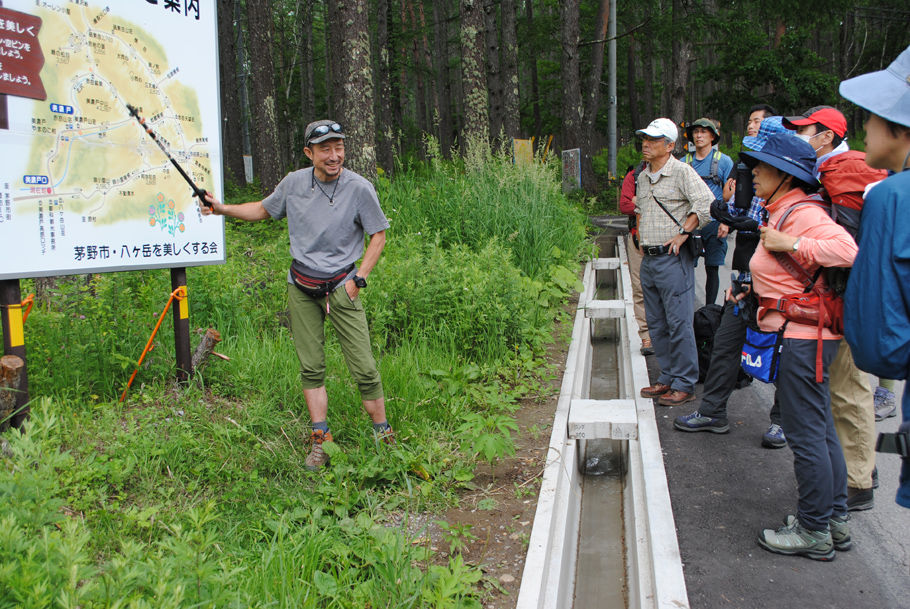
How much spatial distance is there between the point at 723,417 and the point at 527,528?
95.4 inches

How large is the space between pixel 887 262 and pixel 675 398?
4043 mm

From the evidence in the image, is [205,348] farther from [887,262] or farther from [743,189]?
[887,262]

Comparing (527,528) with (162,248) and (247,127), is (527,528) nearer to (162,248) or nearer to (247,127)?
(162,248)

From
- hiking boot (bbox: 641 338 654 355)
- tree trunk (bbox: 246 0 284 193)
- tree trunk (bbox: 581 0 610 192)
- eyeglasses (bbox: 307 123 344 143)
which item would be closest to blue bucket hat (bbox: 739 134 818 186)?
eyeglasses (bbox: 307 123 344 143)

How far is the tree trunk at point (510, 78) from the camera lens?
16.2 metres

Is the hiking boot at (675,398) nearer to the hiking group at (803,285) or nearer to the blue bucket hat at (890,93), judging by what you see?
the hiking group at (803,285)

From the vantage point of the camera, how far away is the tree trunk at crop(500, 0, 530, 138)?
638 inches

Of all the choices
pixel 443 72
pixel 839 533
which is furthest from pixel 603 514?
pixel 443 72

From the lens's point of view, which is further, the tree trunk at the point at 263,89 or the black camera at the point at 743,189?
the tree trunk at the point at 263,89

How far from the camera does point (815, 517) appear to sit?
141 inches

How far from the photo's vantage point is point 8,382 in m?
4.06

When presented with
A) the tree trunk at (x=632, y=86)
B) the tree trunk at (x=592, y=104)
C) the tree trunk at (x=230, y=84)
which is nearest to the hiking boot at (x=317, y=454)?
the tree trunk at (x=592, y=104)

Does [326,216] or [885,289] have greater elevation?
[326,216]

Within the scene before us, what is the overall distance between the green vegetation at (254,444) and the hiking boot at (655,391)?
0.96 meters
